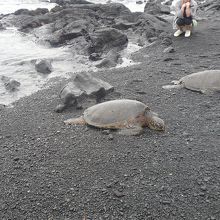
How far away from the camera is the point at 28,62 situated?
8547 millimetres

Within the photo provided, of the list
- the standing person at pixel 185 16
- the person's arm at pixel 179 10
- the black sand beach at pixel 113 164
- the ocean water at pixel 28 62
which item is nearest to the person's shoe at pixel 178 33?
the standing person at pixel 185 16

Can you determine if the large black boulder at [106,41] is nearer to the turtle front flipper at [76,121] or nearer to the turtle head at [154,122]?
the turtle front flipper at [76,121]

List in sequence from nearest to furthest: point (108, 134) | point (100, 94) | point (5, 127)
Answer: point (108, 134) < point (5, 127) < point (100, 94)

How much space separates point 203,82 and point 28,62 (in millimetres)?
4598

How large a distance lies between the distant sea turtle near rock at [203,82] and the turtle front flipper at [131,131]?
1.64 metres

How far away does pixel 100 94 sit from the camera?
5.58 metres

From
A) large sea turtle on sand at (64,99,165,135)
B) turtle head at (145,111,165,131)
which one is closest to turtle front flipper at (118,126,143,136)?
large sea turtle on sand at (64,99,165,135)

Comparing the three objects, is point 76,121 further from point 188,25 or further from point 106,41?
point 188,25

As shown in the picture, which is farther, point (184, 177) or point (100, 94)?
point (100, 94)

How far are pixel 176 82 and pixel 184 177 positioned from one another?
271 cm

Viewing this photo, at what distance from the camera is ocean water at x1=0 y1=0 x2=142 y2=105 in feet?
22.6

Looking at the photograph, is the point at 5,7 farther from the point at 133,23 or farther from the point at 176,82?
the point at 176,82

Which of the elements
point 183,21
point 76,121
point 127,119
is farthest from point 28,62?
point 127,119

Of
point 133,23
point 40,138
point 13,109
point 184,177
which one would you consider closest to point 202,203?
point 184,177
